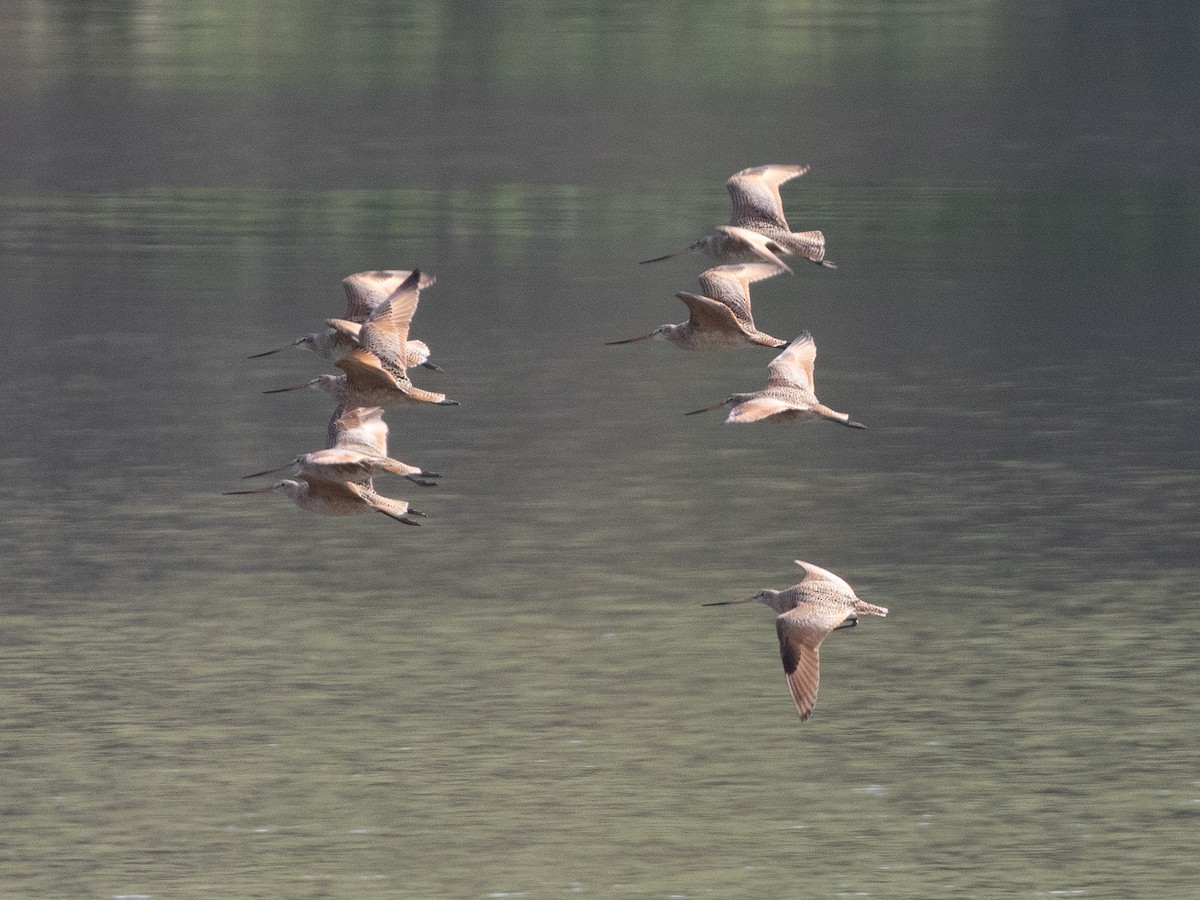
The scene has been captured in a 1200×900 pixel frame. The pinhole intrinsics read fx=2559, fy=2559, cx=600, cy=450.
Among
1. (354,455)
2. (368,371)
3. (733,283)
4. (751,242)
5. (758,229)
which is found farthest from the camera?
(758,229)

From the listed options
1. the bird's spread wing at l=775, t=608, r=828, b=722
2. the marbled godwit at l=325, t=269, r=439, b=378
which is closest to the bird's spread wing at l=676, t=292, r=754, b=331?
the marbled godwit at l=325, t=269, r=439, b=378

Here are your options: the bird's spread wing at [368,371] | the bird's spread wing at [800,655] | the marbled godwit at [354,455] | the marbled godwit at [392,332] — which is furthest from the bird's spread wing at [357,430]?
the bird's spread wing at [800,655]

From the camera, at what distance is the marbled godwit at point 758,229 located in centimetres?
1583

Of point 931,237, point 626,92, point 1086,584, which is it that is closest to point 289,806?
point 1086,584

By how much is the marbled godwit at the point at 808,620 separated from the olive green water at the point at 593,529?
4.97 ft

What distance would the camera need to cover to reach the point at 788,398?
606 inches

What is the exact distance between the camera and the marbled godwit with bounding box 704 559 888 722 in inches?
526

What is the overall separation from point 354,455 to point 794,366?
3.10 meters

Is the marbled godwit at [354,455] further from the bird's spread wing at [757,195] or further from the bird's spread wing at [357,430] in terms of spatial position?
the bird's spread wing at [757,195]

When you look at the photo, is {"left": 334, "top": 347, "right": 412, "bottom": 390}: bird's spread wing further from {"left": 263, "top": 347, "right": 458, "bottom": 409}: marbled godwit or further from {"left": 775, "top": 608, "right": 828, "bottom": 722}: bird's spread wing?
{"left": 775, "top": 608, "right": 828, "bottom": 722}: bird's spread wing

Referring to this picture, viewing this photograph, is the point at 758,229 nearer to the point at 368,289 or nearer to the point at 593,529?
the point at 368,289

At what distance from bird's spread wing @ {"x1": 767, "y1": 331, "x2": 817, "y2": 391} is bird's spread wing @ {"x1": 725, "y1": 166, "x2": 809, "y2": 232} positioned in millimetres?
1310

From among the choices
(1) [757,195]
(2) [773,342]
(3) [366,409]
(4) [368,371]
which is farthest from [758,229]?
(4) [368,371]

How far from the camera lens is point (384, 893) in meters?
14.4
